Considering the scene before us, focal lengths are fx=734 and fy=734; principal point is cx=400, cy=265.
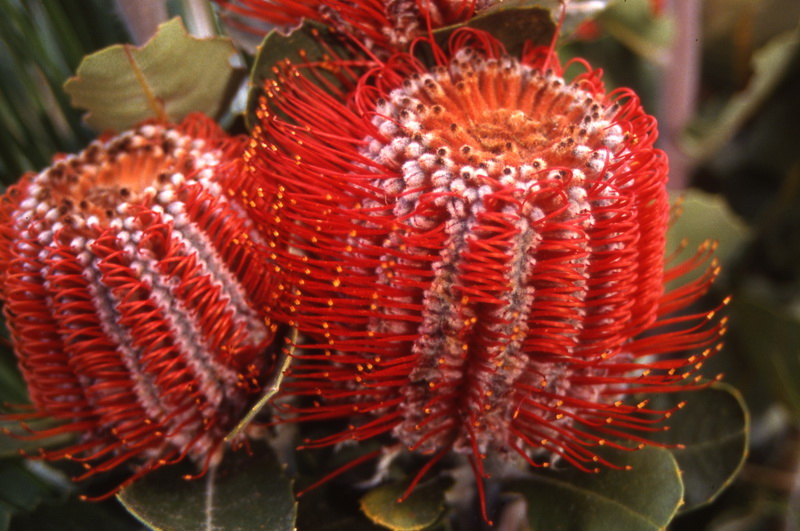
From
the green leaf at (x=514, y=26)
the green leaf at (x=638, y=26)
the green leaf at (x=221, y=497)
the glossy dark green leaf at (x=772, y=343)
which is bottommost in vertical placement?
the glossy dark green leaf at (x=772, y=343)

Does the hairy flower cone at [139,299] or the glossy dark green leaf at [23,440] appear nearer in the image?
the hairy flower cone at [139,299]

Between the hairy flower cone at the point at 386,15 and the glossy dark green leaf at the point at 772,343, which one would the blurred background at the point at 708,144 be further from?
the hairy flower cone at the point at 386,15

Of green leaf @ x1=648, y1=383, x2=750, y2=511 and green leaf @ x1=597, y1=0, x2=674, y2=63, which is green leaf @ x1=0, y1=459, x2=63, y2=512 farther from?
green leaf @ x1=597, y1=0, x2=674, y2=63

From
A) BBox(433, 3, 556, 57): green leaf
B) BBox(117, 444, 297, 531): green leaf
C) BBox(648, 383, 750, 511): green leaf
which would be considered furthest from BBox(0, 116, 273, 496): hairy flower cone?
BBox(648, 383, 750, 511): green leaf

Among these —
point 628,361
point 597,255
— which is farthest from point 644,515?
point 597,255

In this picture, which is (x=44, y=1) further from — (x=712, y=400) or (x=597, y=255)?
(x=712, y=400)

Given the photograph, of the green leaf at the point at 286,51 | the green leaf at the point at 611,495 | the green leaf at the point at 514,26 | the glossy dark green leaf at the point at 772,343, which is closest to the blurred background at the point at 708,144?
the glossy dark green leaf at the point at 772,343

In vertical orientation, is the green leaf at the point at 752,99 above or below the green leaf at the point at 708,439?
above
